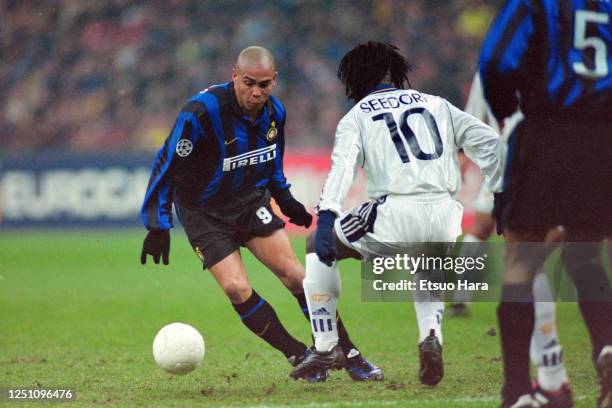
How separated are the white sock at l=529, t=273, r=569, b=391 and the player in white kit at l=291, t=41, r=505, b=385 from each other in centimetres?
66

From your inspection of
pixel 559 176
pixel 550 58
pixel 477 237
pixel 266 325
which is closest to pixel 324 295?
pixel 266 325

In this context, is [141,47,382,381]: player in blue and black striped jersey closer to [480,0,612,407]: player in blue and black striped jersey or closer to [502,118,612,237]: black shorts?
[480,0,612,407]: player in blue and black striped jersey

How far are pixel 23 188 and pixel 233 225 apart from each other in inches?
410

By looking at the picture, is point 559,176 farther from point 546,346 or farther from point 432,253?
point 432,253

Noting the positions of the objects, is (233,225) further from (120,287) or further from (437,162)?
(120,287)

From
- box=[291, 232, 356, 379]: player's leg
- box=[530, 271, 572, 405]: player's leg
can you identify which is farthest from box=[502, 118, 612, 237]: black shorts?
box=[291, 232, 356, 379]: player's leg

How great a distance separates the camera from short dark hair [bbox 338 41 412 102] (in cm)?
495

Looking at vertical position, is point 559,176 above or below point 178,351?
above

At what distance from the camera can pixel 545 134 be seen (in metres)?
3.96

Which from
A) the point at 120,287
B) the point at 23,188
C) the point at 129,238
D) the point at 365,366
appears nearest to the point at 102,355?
the point at 365,366

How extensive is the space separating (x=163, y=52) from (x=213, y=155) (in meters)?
12.2

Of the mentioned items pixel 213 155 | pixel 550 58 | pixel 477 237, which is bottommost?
pixel 477 237

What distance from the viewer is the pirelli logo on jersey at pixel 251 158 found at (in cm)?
548

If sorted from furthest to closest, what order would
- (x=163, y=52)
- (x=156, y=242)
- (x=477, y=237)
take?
(x=163, y=52) → (x=477, y=237) → (x=156, y=242)
